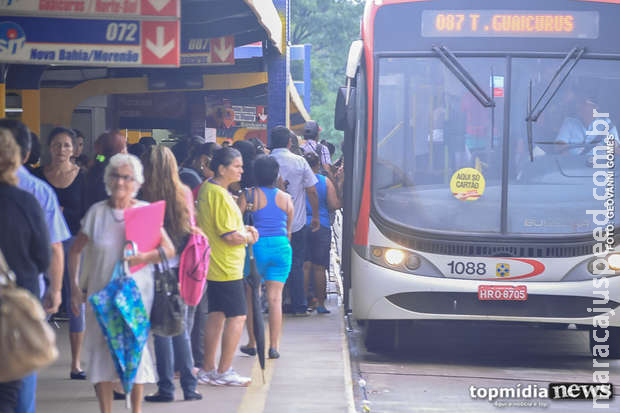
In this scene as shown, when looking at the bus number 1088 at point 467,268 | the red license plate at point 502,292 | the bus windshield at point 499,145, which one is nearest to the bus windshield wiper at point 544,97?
the bus windshield at point 499,145

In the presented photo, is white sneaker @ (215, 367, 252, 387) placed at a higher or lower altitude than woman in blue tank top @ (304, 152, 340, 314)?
lower

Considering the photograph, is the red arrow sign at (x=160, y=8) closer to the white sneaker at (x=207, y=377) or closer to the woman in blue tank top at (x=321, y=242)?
the woman in blue tank top at (x=321, y=242)

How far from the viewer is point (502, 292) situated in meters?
9.28

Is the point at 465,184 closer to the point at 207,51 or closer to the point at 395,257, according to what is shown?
the point at 395,257

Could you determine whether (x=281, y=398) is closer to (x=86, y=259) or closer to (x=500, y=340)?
(x=86, y=259)

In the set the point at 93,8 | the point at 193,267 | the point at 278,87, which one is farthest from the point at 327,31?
the point at 193,267

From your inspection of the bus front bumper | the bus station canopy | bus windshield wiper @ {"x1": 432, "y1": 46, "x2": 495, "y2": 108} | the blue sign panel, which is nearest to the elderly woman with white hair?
the bus front bumper

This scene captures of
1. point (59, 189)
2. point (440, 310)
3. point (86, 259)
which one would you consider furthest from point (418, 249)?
point (86, 259)

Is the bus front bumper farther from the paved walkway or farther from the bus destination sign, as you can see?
the bus destination sign

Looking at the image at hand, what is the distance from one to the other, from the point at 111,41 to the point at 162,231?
4456 millimetres

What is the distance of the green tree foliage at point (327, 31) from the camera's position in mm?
69375

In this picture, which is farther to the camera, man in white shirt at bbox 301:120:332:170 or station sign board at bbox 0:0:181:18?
man in white shirt at bbox 301:120:332:170

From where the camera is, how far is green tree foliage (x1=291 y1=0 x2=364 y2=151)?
2731 inches

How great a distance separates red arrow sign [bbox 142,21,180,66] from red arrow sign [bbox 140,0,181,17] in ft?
0.45
